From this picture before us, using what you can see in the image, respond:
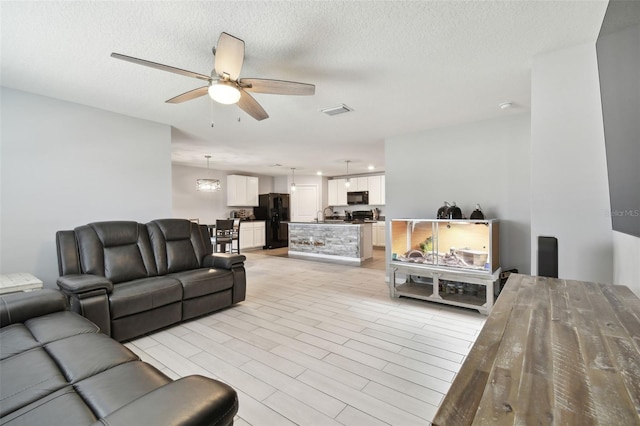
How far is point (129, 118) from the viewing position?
363 cm

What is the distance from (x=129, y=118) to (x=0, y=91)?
1109mm

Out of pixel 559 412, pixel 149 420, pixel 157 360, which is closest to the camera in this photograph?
pixel 559 412

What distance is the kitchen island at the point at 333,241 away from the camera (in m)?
6.38

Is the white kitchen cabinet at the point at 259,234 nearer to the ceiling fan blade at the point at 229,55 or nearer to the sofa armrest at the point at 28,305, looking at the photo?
the sofa armrest at the point at 28,305

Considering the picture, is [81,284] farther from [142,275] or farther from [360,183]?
[360,183]

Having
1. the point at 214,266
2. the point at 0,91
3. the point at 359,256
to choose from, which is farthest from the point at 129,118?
the point at 359,256

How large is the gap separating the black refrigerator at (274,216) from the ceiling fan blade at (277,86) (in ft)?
Result: 22.6

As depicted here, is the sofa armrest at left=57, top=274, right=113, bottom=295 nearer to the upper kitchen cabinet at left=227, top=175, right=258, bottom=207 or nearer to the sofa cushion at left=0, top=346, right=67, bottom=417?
the sofa cushion at left=0, top=346, right=67, bottom=417

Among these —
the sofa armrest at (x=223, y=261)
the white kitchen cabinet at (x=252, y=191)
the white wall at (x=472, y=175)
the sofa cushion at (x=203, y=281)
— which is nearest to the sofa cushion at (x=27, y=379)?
the sofa cushion at (x=203, y=281)

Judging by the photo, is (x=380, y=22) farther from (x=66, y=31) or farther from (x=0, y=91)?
(x=0, y=91)

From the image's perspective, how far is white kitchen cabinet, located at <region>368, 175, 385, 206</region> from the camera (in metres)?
8.68

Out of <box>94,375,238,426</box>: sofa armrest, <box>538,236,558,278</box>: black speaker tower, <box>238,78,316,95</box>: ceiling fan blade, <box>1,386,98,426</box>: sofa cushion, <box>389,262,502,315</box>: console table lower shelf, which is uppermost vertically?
<box>238,78,316,95</box>: ceiling fan blade

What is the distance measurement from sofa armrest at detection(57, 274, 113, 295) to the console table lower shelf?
3.24 m

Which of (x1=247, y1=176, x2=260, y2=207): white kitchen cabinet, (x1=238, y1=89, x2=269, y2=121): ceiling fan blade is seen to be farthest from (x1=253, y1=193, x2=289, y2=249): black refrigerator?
(x1=238, y1=89, x2=269, y2=121): ceiling fan blade
